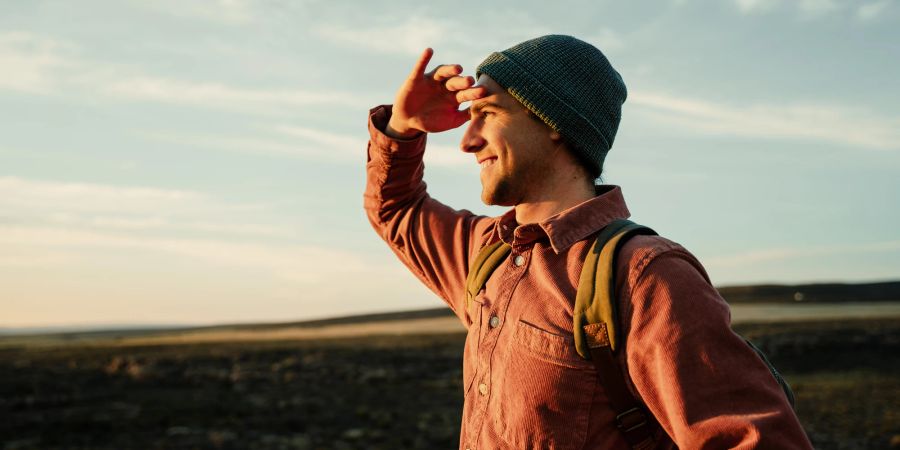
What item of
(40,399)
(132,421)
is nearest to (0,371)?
(40,399)

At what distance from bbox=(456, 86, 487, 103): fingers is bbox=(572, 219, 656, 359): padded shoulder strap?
29.7 inches

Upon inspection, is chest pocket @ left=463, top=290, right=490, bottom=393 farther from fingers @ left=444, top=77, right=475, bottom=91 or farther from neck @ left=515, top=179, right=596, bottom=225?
fingers @ left=444, top=77, right=475, bottom=91

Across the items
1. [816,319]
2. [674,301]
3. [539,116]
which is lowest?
[816,319]

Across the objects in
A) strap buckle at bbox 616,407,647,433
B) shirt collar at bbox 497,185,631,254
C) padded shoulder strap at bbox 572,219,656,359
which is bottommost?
strap buckle at bbox 616,407,647,433

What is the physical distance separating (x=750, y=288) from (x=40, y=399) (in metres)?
67.2

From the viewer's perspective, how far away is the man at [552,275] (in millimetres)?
2561

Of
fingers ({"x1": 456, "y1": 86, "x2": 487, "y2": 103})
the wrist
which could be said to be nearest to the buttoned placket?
fingers ({"x1": 456, "y1": 86, "x2": 487, "y2": 103})

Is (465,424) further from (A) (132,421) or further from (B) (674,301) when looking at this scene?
(A) (132,421)

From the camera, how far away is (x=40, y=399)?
2484 cm

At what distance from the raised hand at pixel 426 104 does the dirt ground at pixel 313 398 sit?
1332 cm

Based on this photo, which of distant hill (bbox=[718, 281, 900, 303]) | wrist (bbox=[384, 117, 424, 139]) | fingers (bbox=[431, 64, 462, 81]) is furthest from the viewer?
distant hill (bbox=[718, 281, 900, 303])

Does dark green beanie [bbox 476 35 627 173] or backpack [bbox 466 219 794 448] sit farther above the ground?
dark green beanie [bbox 476 35 627 173]

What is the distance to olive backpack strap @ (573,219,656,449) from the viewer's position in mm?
2682

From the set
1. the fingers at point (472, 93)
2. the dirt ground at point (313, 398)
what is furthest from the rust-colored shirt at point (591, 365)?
the dirt ground at point (313, 398)
